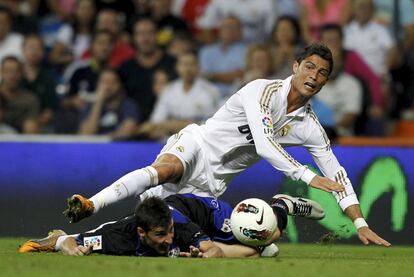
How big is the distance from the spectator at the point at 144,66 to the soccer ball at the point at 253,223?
6.26m

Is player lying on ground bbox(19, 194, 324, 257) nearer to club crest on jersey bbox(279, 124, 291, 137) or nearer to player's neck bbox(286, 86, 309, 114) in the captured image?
club crest on jersey bbox(279, 124, 291, 137)

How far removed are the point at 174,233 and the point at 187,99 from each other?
6247mm

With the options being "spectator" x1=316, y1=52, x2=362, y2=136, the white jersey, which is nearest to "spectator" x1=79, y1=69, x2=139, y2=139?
"spectator" x1=316, y1=52, x2=362, y2=136

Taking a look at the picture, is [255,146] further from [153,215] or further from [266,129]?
[153,215]

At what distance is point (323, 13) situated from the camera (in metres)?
17.4

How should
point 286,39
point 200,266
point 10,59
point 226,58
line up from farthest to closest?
1. point 226,58
2. point 286,39
3. point 10,59
4. point 200,266

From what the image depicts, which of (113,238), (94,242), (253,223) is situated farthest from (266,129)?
(94,242)


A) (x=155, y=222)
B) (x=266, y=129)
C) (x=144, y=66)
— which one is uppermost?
(x=266, y=129)

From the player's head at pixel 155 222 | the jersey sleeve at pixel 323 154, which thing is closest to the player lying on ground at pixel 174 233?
the player's head at pixel 155 222

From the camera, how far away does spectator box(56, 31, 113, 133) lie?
16.4 m

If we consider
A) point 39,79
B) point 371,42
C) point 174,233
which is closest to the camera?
point 174,233

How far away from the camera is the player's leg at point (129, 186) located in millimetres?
9906

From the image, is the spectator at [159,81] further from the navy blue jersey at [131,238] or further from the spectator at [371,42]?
the navy blue jersey at [131,238]

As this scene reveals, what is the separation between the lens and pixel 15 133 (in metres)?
16.0
